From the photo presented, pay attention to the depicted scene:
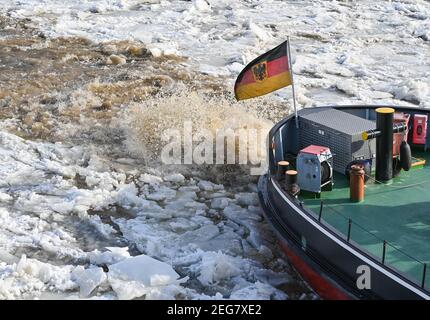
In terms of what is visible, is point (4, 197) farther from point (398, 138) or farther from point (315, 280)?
point (398, 138)

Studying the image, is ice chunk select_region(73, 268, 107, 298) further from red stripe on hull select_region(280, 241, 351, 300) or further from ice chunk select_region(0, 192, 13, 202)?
ice chunk select_region(0, 192, 13, 202)

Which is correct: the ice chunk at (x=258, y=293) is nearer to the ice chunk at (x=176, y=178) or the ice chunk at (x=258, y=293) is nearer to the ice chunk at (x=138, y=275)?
the ice chunk at (x=138, y=275)

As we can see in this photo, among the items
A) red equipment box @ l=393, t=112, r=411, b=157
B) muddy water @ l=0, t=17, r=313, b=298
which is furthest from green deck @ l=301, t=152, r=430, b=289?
muddy water @ l=0, t=17, r=313, b=298

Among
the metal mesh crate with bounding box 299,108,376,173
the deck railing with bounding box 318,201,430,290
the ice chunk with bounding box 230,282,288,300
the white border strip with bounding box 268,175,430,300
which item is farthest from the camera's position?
the metal mesh crate with bounding box 299,108,376,173

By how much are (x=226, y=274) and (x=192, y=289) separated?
1.70ft

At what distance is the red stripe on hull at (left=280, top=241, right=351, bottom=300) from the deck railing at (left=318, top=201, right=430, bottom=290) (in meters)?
0.55

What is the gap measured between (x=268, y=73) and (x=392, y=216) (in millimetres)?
2783

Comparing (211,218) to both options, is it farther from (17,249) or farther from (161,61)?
(161,61)

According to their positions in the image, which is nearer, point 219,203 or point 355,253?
point 355,253

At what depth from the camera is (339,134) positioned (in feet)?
30.8

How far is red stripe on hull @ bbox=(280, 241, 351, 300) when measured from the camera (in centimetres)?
760

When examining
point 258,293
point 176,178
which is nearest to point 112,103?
point 176,178

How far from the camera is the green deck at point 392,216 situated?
7582 millimetres
